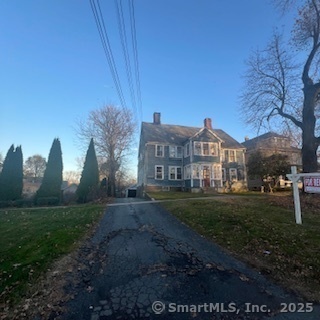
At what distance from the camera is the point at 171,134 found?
3162 centimetres

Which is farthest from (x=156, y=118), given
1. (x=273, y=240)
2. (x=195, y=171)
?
(x=273, y=240)

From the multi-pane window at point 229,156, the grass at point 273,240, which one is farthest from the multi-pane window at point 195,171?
the grass at point 273,240

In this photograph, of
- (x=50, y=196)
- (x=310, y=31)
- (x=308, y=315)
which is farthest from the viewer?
(x=50, y=196)

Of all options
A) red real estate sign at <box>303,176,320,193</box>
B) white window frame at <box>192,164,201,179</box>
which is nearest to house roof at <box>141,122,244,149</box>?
white window frame at <box>192,164,201,179</box>

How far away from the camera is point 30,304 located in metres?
3.80

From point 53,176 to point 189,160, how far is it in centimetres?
1555

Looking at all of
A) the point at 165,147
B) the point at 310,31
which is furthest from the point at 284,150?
the point at 310,31

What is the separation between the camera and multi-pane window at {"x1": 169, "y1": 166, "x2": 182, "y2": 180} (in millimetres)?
29095

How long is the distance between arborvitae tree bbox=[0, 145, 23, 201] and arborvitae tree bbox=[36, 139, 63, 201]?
8.43ft

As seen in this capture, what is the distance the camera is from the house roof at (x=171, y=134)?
2985cm

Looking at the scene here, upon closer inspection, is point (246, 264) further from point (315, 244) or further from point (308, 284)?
point (315, 244)

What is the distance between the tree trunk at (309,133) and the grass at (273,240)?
16.1 ft

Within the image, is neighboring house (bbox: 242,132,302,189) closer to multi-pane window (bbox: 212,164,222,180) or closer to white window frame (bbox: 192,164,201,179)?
multi-pane window (bbox: 212,164,222,180)

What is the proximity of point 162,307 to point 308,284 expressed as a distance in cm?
290
